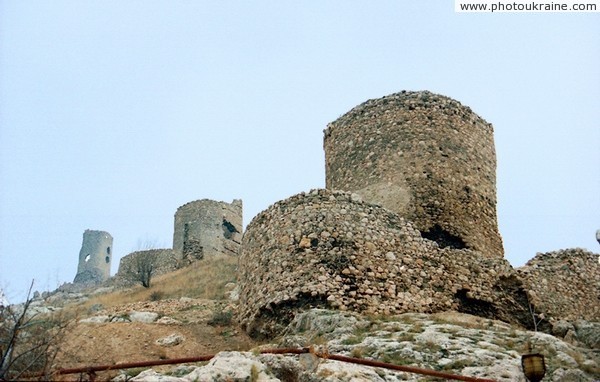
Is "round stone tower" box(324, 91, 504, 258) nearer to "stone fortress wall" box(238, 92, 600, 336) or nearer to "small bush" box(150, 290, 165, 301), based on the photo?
"stone fortress wall" box(238, 92, 600, 336)

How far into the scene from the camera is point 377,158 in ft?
54.9

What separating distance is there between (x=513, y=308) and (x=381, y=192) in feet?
12.6

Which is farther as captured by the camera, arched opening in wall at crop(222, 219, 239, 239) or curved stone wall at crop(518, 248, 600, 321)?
arched opening in wall at crop(222, 219, 239, 239)

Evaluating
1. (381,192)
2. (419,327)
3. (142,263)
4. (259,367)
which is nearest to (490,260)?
(381,192)

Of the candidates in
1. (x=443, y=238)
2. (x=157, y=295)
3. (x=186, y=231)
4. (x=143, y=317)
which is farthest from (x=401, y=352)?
(x=186, y=231)

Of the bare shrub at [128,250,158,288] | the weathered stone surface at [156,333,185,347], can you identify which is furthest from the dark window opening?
the weathered stone surface at [156,333,185,347]

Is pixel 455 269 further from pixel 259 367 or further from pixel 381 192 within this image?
pixel 259 367

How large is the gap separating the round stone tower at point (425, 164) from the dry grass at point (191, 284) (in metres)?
7.24

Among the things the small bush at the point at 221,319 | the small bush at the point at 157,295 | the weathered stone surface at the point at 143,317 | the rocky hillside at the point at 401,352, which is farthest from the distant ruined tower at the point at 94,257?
the rocky hillside at the point at 401,352

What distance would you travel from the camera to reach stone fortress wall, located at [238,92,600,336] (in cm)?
1354

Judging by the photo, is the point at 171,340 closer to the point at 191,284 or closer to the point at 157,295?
the point at 157,295

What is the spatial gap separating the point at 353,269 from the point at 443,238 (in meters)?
3.54

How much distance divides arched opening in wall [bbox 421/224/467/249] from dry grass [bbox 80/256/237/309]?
26.5 feet

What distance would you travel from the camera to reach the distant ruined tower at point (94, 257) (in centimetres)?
5738
